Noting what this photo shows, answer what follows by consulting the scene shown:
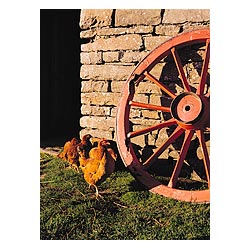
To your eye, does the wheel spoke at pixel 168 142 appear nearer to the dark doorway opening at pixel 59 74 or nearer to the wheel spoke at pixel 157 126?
the wheel spoke at pixel 157 126

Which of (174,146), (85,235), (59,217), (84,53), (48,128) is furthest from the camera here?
(48,128)

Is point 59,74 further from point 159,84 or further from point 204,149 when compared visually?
point 204,149

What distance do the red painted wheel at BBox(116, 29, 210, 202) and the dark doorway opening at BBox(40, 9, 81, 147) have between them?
2195 millimetres

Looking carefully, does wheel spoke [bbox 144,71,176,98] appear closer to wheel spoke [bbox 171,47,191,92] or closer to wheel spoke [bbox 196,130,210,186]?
wheel spoke [bbox 171,47,191,92]

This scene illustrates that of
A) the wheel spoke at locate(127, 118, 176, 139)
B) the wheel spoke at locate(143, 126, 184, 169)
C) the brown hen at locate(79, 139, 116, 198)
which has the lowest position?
the brown hen at locate(79, 139, 116, 198)

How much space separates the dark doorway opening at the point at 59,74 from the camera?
636cm

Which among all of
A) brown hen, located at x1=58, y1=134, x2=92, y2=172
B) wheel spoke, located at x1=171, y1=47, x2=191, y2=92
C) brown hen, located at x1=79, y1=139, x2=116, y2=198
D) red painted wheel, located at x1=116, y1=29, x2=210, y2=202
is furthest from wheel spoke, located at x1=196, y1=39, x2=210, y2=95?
brown hen, located at x1=58, y1=134, x2=92, y2=172

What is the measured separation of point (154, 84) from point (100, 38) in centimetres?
76

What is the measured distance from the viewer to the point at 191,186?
3.99 metres

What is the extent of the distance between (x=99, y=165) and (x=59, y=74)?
3032 mm

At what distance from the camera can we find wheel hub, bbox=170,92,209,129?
12.1 ft

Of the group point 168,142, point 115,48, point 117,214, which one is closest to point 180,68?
point 168,142
